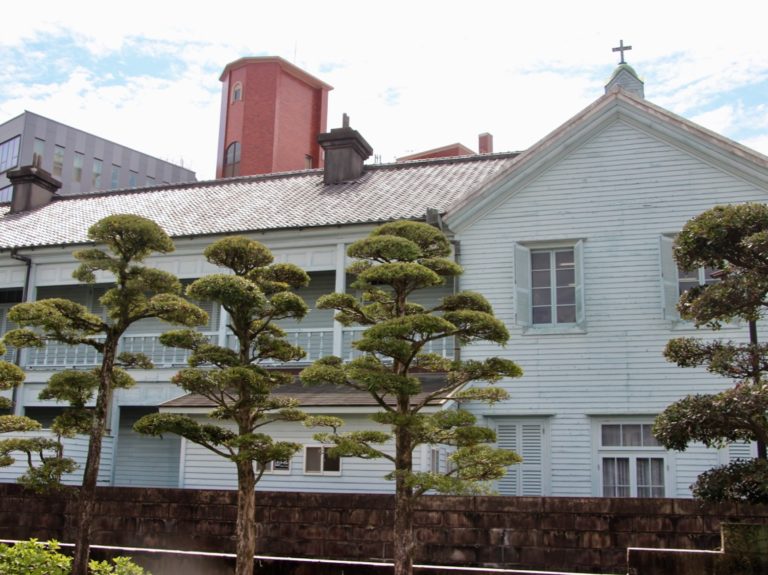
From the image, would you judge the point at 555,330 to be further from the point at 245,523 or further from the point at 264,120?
the point at 264,120

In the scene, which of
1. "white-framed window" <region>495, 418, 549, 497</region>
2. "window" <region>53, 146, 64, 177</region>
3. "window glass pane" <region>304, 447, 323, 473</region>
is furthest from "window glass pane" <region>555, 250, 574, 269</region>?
"window" <region>53, 146, 64, 177</region>

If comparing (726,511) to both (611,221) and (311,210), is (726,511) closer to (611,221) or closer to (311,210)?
(611,221)

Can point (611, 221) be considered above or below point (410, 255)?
above

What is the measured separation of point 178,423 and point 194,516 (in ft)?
12.2

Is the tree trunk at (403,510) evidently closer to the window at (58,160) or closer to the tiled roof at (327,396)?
the tiled roof at (327,396)

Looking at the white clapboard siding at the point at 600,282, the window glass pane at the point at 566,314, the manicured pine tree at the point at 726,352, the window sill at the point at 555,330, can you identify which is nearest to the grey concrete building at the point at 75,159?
the white clapboard siding at the point at 600,282

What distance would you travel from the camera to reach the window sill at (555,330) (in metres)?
17.1

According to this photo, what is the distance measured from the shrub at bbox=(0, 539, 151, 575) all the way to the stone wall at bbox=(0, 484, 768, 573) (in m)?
1.40

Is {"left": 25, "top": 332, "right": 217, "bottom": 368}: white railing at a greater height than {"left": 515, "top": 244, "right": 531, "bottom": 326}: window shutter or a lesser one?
lesser

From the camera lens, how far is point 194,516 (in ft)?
46.9

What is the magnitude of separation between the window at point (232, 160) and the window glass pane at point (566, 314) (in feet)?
89.3

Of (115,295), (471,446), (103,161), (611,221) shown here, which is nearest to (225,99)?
(103,161)

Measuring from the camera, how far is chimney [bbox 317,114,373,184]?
2317 cm

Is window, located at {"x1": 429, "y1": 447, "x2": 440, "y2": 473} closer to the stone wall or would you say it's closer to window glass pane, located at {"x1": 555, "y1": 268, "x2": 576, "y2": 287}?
the stone wall
